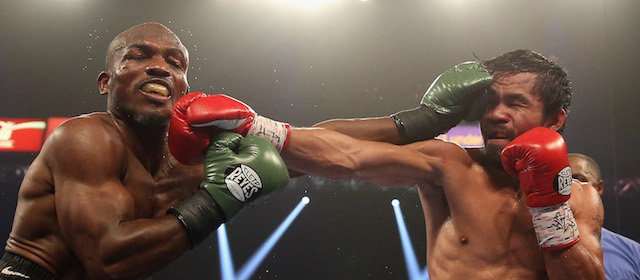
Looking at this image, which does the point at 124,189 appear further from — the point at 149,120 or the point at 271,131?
the point at 271,131

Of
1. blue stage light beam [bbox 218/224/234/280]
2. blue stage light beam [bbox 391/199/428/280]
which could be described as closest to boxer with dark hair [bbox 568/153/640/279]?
blue stage light beam [bbox 391/199/428/280]

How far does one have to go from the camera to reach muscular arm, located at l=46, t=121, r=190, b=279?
1.46m

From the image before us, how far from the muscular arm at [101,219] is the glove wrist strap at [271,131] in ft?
1.31

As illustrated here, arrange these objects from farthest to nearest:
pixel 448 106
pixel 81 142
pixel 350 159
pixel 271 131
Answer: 1. pixel 448 106
2. pixel 350 159
3. pixel 271 131
4. pixel 81 142

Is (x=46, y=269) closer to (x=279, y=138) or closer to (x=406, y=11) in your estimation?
(x=279, y=138)

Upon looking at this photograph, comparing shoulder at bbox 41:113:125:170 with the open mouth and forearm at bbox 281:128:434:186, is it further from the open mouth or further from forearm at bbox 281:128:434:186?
forearm at bbox 281:128:434:186

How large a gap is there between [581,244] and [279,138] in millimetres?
1154

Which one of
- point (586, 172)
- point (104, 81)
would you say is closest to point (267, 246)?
point (586, 172)

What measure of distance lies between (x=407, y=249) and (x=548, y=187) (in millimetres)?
3862

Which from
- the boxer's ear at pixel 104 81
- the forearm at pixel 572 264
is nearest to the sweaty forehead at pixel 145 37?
the boxer's ear at pixel 104 81

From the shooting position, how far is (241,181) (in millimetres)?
1503

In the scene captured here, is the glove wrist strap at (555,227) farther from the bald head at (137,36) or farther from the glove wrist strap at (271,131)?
the bald head at (137,36)

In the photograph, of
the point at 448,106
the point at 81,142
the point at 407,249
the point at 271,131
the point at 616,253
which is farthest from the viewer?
the point at 407,249

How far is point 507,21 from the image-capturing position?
548 centimetres
